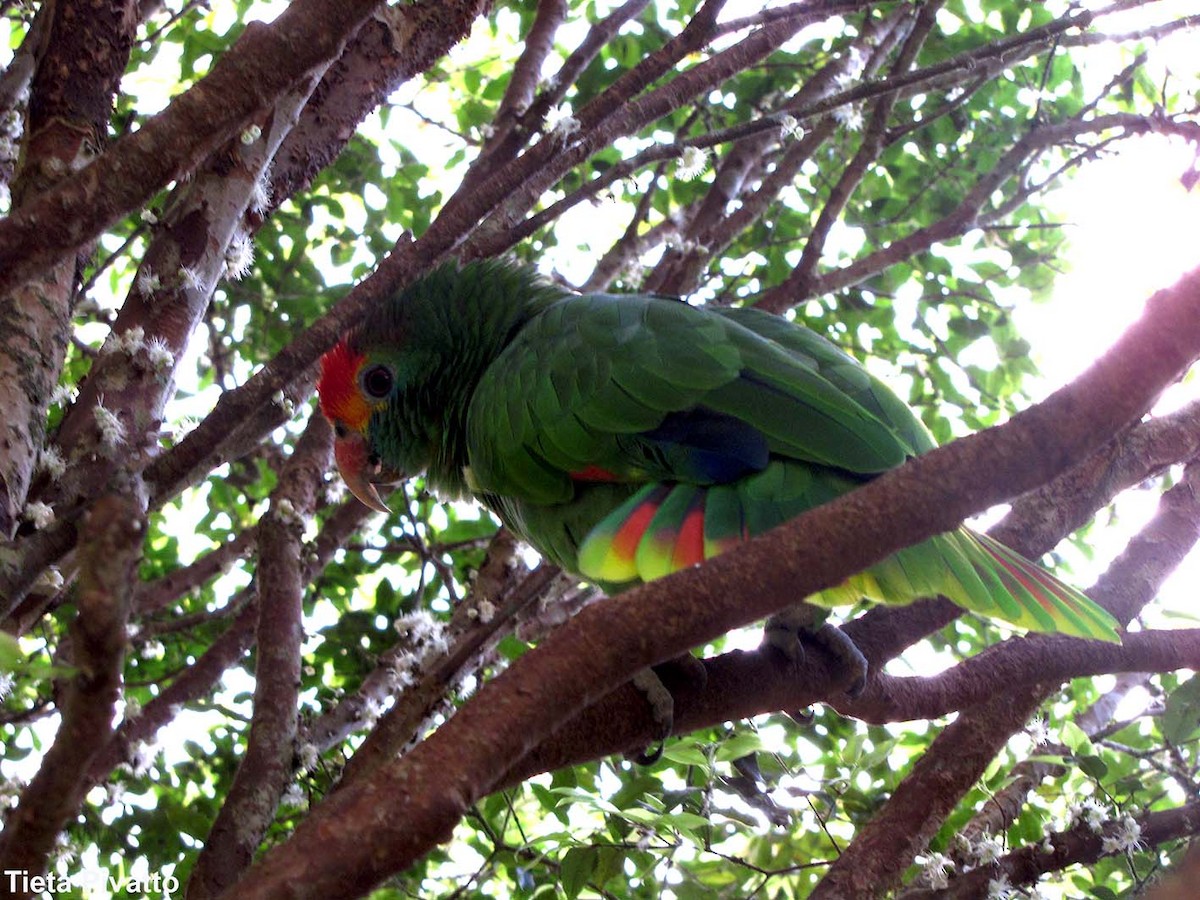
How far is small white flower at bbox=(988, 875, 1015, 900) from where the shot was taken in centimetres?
228

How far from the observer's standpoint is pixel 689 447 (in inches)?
92.2

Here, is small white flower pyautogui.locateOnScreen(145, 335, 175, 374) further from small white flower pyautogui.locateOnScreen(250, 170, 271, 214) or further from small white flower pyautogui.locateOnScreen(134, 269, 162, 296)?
small white flower pyautogui.locateOnScreen(250, 170, 271, 214)

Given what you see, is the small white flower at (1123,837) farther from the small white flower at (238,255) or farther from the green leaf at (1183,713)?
the small white flower at (238,255)

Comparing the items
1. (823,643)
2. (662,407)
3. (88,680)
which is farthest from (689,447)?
(88,680)

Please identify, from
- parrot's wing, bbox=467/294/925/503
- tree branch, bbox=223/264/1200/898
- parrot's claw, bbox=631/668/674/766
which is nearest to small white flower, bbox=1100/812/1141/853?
parrot's wing, bbox=467/294/925/503

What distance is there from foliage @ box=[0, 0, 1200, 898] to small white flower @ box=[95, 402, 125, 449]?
0.12ft

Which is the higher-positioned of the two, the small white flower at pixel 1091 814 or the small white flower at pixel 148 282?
the small white flower at pixel 148 282

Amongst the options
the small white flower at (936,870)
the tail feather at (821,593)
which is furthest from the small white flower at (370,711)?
the small white flower at (936,870)

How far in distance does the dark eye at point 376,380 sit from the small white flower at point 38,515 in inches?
48.7

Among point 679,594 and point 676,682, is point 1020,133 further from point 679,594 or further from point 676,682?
point 679,594

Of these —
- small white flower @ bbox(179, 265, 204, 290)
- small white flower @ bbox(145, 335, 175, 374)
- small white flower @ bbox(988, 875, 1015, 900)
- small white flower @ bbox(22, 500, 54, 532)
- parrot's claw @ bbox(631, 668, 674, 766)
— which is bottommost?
small white flower @ bbox(988, 875, 1015, 900)

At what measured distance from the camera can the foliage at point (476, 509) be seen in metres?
2.18

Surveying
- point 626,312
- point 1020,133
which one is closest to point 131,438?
point 626,312

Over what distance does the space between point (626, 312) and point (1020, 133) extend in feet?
6.46
